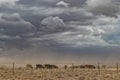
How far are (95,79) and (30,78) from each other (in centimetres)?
1180

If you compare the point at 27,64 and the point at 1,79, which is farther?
the point at 27,64

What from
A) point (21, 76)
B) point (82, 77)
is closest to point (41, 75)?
point (21, 76)

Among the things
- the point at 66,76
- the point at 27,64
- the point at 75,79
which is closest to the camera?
the point at 75,79

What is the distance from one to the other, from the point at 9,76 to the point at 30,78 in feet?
17.5

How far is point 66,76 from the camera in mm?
64250

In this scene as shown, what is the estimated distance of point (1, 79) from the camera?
60.3 metres

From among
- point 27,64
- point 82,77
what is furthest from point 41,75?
point 27,64

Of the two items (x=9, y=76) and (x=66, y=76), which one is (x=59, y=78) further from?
(x=9, y=76)

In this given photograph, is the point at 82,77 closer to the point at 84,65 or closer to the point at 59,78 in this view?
the point at 59,78

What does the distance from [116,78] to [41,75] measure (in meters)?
14.6

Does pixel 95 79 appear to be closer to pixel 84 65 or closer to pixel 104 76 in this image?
pixel 104 76

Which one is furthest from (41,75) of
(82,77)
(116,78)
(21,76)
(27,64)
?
(27,64)

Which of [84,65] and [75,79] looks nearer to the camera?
[75,79]

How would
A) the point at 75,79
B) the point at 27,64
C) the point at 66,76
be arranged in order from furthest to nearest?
1. the point at 27,64
2. the point at 66,76
3. the point at 75,79
